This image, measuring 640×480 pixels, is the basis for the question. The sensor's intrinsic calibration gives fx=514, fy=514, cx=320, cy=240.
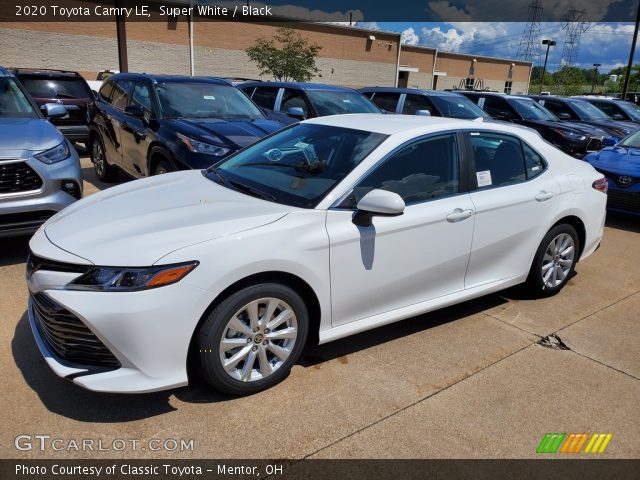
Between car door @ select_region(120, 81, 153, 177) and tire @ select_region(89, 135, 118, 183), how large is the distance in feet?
3.37

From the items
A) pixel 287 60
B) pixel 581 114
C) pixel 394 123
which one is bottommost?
pixel 581 114

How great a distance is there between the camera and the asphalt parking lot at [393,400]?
2672mm

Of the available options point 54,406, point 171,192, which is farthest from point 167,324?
point 171,192

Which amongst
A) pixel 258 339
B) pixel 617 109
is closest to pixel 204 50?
pixel 617 109

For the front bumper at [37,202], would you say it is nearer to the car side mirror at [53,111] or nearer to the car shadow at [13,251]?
the car shadow at [13,251]

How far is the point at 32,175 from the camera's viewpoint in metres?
4.66

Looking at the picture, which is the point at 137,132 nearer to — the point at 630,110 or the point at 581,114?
the point at 581,114

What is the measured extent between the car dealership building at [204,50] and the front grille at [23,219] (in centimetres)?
1509

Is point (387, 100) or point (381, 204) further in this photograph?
point (387, 100)

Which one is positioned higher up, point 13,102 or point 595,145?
point 13,102

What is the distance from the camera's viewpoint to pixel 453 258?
3.72 m

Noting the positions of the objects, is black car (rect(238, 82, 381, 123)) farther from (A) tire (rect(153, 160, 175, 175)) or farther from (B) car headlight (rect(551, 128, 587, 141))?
(B) car headlight (rect(551, 128, 587, 141))

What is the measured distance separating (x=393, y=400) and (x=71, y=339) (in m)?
1.83

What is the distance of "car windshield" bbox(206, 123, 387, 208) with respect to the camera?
331 centimetres
